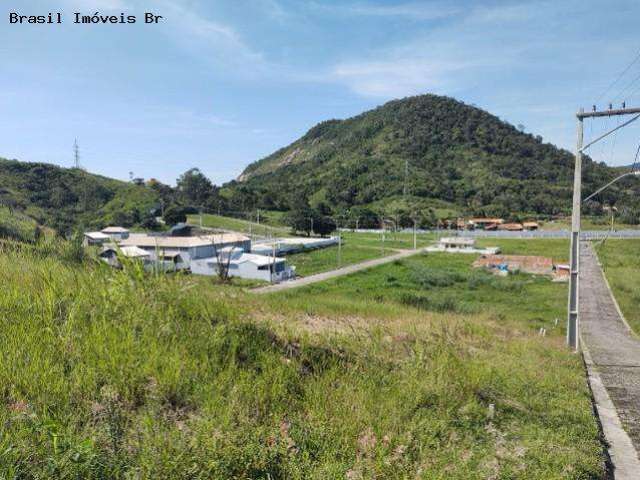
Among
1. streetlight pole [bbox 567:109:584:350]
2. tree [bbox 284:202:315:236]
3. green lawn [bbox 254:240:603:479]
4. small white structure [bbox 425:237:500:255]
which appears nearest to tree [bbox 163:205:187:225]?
tree [bbox 284:202:315:236]

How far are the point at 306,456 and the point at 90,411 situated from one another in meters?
1.56

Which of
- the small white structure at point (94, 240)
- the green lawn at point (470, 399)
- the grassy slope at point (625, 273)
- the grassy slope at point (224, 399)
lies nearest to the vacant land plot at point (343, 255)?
the small white structure at point (94, 240)

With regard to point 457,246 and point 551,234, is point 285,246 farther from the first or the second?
point 551,234

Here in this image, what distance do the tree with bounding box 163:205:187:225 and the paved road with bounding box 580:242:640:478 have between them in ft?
196

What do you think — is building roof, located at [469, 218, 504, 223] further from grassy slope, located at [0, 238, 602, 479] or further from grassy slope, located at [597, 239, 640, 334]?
grassy slope, located at [0, 238, 602, 479]

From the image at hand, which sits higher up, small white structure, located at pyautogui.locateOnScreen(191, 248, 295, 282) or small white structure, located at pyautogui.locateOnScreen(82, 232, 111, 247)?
small white structure, located at pyautogui.locateOnScreen(82, 232, 111, 247)

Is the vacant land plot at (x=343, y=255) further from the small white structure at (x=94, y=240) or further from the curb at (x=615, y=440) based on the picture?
the curb at (x=615, y=440)

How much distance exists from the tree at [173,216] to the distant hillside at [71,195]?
335cm

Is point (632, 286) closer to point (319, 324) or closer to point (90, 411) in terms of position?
point (319, 324)

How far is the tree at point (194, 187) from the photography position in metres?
97.7

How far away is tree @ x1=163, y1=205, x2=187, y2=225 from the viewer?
71875 mm

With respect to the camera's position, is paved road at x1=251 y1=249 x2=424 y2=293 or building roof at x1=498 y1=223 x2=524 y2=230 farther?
building roof at x1=498 y1=223 x2=524 y2=230

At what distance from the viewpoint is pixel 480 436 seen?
4.41m

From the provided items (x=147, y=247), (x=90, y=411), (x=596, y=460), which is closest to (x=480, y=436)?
(x=596, y=460)
